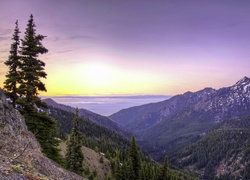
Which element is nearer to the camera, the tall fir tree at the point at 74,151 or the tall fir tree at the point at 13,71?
the tall fir tree at the point at 13,71

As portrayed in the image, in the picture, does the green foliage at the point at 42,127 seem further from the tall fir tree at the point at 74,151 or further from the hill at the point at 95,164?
the hill at the point at 95,164

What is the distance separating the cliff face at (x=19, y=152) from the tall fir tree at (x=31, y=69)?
11.6 feet

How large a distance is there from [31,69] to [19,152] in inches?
506

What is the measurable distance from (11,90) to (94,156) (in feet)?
364

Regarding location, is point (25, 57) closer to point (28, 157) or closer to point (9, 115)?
point (9, 115)

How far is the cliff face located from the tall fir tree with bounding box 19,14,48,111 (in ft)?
11.6

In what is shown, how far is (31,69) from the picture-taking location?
3903 centimetres

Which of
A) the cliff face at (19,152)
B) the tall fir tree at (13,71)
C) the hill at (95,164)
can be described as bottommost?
the hill at (95,164)

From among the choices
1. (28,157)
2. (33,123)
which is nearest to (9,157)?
(28,157)

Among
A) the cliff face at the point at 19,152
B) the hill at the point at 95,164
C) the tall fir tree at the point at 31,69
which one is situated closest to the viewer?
the cliff face at the point at 19,152

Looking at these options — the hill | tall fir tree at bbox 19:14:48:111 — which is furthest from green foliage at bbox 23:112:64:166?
the hill

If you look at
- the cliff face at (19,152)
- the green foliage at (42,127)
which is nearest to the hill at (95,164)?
the green foliage at (42,127)

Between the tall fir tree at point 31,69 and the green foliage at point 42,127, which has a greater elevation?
the tall fir tree at point 31,69

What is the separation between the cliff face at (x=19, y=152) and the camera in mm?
24641
